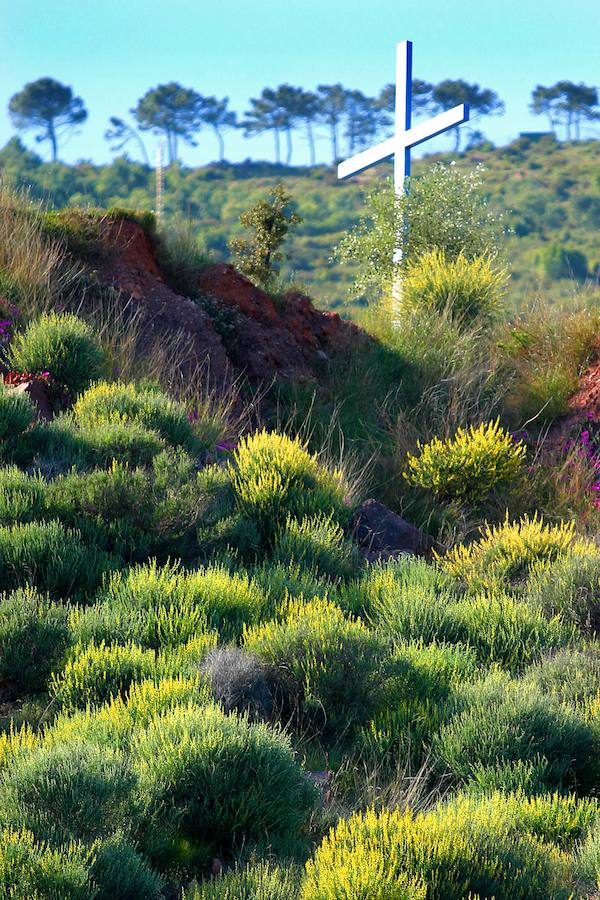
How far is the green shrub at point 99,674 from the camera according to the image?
4730 mm

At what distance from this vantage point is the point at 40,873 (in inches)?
131

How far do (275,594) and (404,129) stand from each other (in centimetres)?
962

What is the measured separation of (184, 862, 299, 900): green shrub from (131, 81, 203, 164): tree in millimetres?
80552

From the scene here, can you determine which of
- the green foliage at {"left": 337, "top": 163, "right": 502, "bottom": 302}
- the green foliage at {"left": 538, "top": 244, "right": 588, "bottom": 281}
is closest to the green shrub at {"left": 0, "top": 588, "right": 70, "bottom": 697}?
the green foliage at {"left": 337, "top": 163, "right": 502, "bottom": 302}

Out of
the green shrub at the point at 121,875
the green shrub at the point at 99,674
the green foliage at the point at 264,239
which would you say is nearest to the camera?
the green shrub at the point at 121,875

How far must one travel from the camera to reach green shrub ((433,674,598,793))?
4.57 metres

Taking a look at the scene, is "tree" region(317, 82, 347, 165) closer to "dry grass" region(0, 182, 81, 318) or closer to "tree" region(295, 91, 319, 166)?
"tree" region(295, 91, 319, 166)

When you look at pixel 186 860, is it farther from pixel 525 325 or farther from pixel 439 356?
pixel 525 325

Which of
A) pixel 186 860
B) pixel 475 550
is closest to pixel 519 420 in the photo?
pixel 475 550

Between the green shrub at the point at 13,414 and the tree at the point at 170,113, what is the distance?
76.3m

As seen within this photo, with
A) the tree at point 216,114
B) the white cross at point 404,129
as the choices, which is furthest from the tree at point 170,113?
the white cross at point 404,129

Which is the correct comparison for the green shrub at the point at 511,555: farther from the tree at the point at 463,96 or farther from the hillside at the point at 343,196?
the tree at the point at 463,96

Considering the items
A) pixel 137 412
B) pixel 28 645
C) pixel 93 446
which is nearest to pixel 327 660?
pixel 28 645

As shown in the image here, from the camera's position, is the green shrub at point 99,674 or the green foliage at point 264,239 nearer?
the green shrub at point 99,674
